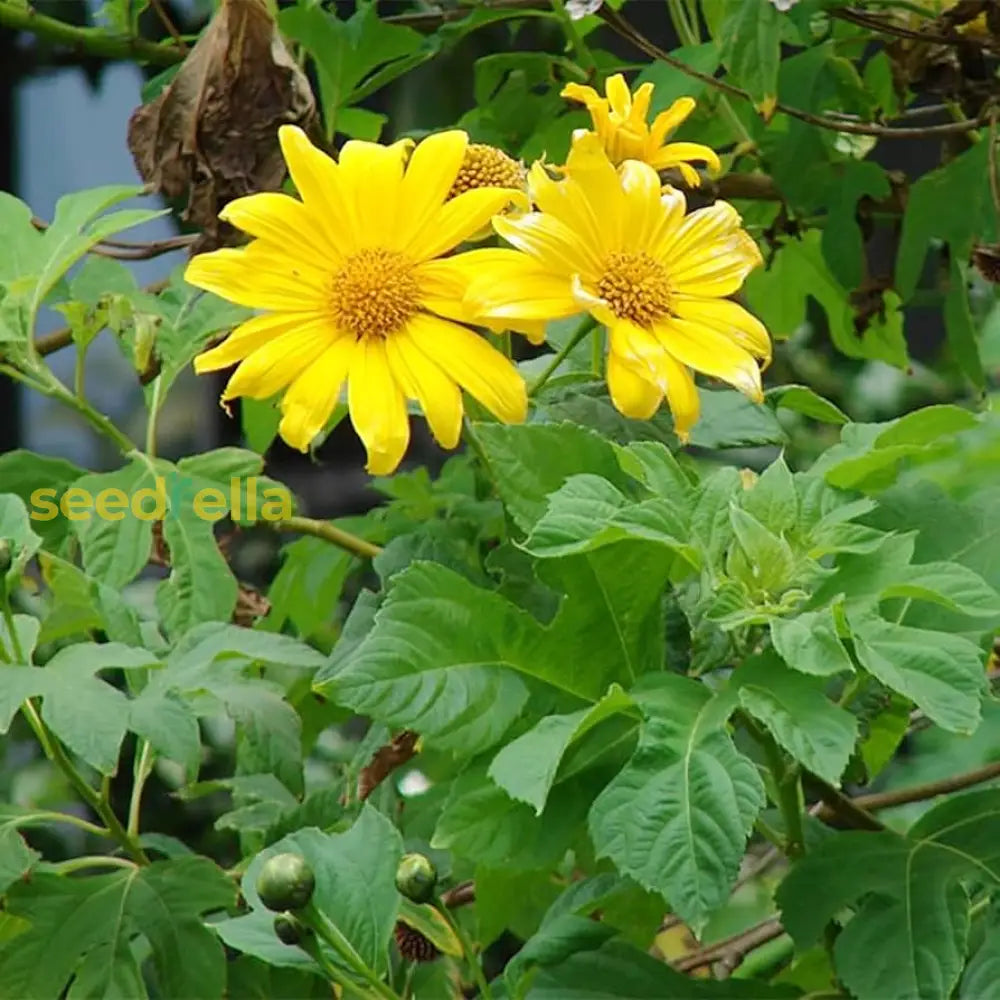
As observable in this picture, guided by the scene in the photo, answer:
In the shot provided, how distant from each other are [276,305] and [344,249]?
0.09ft

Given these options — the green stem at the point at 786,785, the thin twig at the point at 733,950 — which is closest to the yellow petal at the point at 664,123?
the green stem at the point at 786,785

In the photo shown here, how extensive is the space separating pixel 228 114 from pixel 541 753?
36 cm

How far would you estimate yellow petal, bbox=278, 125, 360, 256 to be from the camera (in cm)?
48

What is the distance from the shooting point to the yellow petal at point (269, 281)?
1.57 feet

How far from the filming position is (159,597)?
0.61 m

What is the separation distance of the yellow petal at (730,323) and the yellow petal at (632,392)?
38 mm

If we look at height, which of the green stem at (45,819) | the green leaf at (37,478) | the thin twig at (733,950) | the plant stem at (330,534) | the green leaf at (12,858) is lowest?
the thin twig at (733,950)

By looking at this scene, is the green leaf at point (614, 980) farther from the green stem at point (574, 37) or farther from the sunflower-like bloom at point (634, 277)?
the green stem at point (574, 37)

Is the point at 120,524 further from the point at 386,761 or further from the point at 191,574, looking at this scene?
the point at 386,761

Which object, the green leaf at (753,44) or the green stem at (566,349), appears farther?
the green leaf at (753,44)

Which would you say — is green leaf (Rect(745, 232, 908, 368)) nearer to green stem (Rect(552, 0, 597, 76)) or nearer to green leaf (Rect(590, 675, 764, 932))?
green stem (Rect(552, 0, 597, 76))

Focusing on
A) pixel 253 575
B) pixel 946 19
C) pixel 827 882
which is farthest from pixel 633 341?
pixel 253 575

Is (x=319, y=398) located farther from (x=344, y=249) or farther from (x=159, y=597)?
(x=159, y=597)

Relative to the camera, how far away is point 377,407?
459mm
